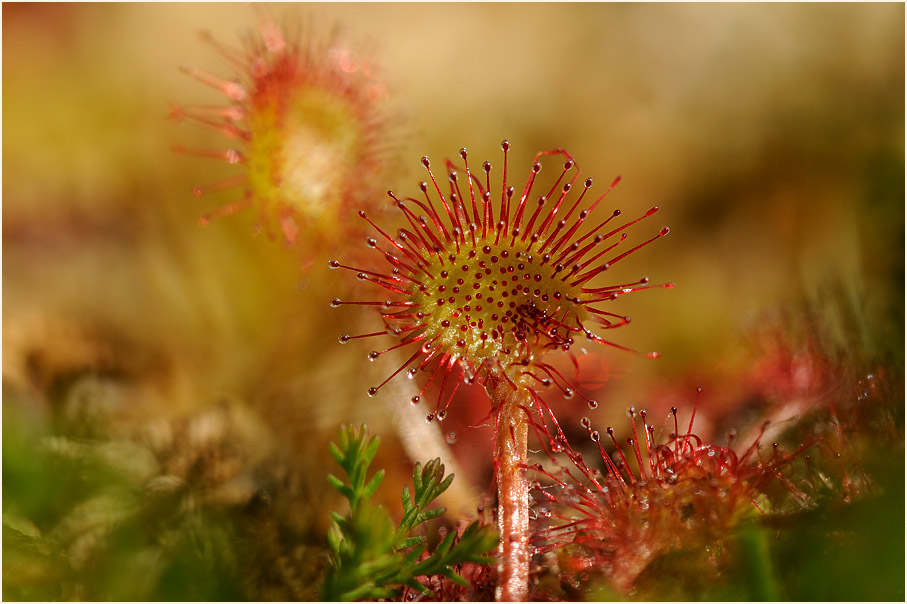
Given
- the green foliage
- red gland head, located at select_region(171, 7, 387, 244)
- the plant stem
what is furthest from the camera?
red gland head, located at select_region(171, 7, 387, 244)

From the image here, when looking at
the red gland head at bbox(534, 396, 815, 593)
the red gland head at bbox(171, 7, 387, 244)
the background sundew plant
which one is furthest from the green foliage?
the red gland head at bbox(171, 7, 387, 244)

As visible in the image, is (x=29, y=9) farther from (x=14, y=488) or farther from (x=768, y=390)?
(x=768, y=390)

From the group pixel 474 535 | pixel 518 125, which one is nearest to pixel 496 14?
pixel 518 125

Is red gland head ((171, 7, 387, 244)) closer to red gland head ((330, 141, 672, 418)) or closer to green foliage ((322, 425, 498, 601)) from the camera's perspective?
red gland head ((330, 141, 672, 418))

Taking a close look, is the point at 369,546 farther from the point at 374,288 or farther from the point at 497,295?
the point at 374,288

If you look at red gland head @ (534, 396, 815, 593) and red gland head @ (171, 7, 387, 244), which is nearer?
red gland head @ (534, 396, 815, 593)

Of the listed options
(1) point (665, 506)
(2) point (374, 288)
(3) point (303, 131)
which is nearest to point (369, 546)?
(1) point (665, 506)

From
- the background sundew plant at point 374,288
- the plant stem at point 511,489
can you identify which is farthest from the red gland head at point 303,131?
the plant stem at point 511,489
